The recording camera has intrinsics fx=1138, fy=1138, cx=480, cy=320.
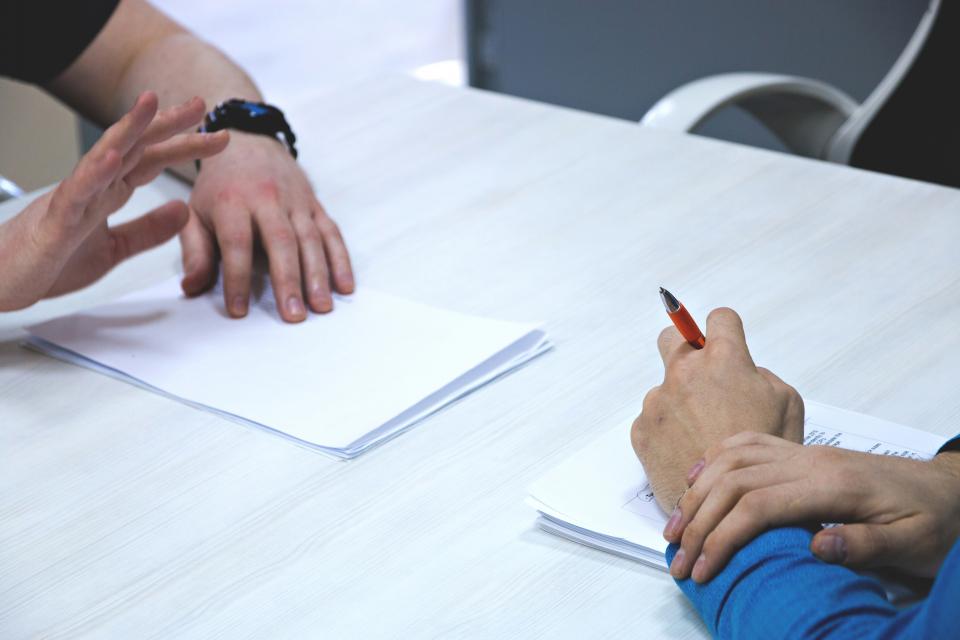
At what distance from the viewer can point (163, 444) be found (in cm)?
90

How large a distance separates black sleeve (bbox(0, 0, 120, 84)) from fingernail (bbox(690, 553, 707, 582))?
1168mm

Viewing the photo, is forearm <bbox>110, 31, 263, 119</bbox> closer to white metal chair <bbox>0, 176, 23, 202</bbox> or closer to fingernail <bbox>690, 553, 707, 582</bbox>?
white metal chair <bbox>0, 176, 23, 202</bbox>

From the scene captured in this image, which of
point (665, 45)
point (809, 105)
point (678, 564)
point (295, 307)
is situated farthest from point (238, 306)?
point (665, 45)

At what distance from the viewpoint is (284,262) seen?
3.57 feet

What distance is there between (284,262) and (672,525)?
1.72 feet

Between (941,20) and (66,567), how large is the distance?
52.5 inches

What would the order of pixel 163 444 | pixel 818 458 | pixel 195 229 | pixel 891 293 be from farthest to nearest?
1. pixel 195 229
2. pixel 891 293
3. pixel 163 444
4. pixel 818 458

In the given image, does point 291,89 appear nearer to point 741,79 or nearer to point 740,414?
point 741,79

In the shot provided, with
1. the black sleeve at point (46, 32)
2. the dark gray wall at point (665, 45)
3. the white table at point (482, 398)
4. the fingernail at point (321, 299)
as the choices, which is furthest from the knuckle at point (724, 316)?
the dark gray wall at point (665, 45)

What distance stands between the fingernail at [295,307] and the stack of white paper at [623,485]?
344 mm

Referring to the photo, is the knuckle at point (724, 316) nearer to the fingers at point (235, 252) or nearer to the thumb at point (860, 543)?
the thumb at point (860, 543)

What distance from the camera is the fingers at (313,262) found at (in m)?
1.07

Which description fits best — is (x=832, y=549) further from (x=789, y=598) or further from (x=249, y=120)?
(x=249, y=120)

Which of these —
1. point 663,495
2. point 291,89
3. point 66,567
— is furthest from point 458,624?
point 291,89
